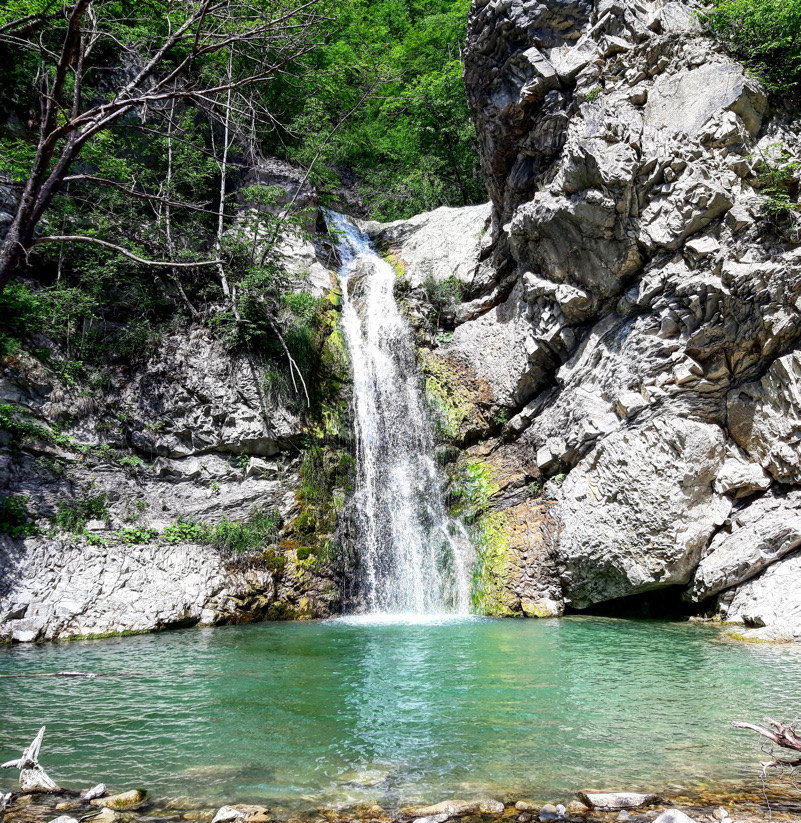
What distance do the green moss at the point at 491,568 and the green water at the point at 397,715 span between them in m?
3.19

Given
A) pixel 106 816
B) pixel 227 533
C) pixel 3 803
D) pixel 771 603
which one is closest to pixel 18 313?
pixel 227 533

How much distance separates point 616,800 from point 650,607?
9020 mm

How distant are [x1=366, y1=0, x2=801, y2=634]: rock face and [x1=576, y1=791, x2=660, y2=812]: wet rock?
23.0 feet

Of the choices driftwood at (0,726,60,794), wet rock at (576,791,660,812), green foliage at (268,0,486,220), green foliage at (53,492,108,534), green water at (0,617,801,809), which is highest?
green foliage at (268,0,486,220)

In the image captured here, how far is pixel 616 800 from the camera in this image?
2.95 meters

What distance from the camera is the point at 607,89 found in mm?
11883

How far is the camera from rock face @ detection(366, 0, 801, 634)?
955 centimetres

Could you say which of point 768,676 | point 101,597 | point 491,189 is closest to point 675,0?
point 491,189

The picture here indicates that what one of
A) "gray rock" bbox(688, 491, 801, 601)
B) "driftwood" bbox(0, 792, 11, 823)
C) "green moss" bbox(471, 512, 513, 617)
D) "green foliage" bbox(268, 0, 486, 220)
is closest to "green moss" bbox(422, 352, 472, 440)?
"green moss" bbox(471, 512, 513, 617)

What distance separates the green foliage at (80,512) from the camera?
33.0 ft

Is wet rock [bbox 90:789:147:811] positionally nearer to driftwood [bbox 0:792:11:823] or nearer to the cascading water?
driftwood [bbox 0:792:11:823]

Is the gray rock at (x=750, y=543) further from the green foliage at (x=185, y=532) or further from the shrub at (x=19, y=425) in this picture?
the shrub at (x=19, y=425)

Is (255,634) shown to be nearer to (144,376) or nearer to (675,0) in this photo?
(144,376)

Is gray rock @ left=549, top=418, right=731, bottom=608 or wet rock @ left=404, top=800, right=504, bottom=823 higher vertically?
gray rock @ left=549, top=418, right=731, bottom=608
